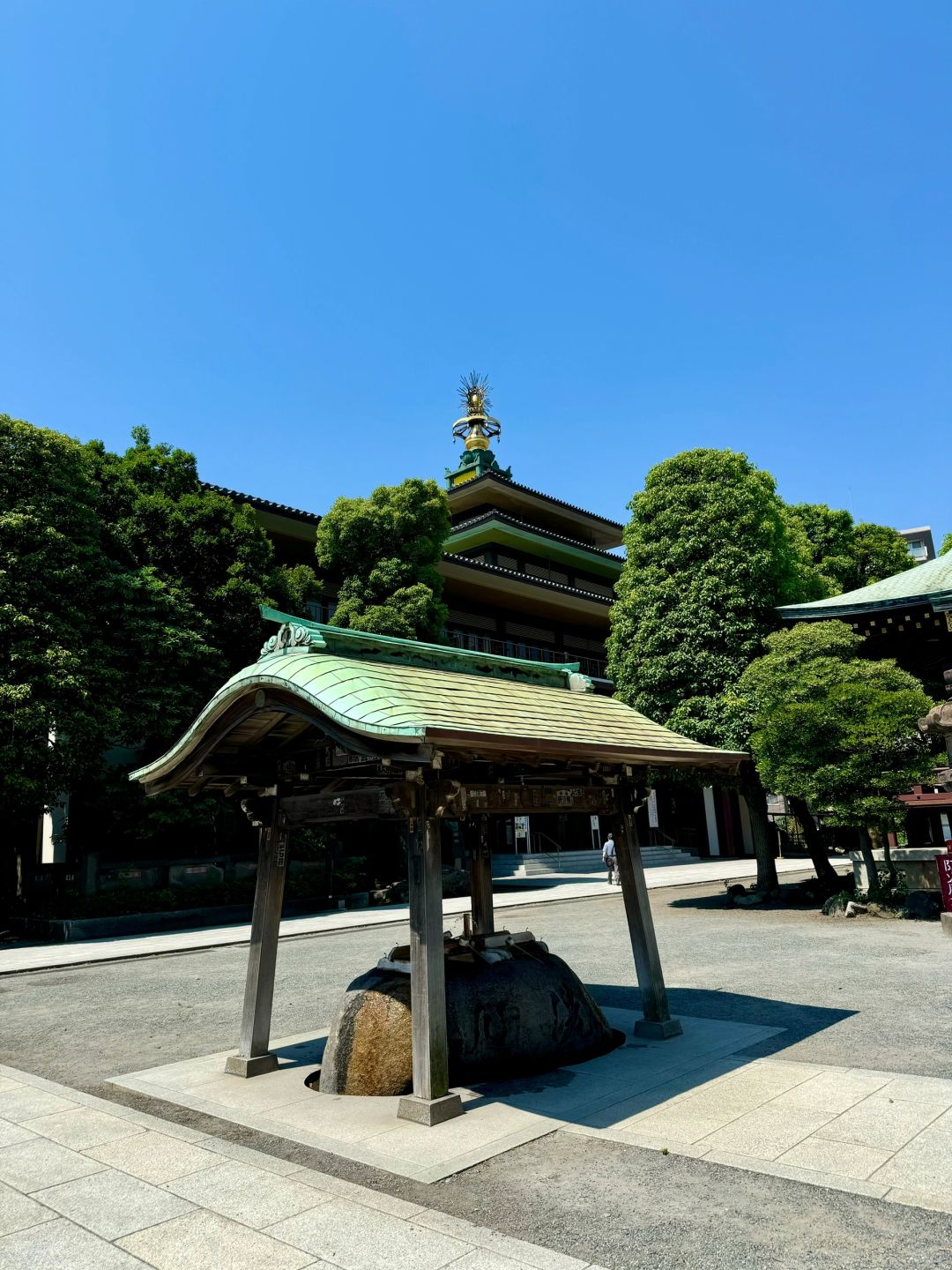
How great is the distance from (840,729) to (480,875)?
12.1 metres

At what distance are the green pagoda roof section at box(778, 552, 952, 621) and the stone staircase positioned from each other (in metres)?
15.2

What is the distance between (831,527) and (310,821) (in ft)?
116

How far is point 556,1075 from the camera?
730 cm

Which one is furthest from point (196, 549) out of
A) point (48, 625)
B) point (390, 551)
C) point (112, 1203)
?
point (112, 1203)

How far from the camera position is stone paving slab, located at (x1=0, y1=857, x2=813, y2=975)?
17.7 metres

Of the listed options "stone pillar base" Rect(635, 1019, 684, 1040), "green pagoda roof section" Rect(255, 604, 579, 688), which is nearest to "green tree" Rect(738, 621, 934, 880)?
"green pagoda roof section" Rect(255, 604, 579, 688)

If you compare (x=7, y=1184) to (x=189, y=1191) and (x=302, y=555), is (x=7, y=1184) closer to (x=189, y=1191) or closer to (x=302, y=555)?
(x=189, y=1191)

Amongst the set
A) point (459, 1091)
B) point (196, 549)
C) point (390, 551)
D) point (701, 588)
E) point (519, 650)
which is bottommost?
point (459, 1091)

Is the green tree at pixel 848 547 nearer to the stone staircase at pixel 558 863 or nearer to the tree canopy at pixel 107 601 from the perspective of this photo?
the stone staircase at pixel 558 863

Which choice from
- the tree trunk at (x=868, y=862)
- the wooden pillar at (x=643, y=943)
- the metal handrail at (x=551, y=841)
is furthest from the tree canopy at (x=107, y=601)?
the tree trunk at (x=868, y=862)

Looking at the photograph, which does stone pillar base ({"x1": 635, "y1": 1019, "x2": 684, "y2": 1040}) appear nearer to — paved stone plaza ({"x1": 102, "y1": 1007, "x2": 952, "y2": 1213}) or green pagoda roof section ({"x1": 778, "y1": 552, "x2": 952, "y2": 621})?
paved stone plaza ({"x1": 102, "y1": 1007, "x2": 952, "y2": 1213})

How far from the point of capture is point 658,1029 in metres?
8.30

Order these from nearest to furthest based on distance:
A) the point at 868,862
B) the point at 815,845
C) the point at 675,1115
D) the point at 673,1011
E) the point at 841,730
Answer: the point at 675,1115, the point at 673,1011, the point at 841,730, the point at 868,862, the point at 815,845

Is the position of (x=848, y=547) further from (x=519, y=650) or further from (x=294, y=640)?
(x=294, y=640)
